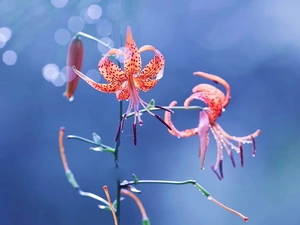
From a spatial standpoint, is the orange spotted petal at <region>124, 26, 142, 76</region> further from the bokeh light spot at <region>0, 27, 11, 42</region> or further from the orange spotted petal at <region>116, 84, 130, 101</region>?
the bokeh light spot at <region>0, 27, 11, 42</region>

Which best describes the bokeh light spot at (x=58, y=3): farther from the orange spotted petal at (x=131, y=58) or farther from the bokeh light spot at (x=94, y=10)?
the orange spotted petal at (x=131, y=58)

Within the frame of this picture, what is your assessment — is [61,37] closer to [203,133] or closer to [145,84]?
[145,84]

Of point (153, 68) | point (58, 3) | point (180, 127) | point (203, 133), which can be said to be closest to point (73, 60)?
point (153, 68)

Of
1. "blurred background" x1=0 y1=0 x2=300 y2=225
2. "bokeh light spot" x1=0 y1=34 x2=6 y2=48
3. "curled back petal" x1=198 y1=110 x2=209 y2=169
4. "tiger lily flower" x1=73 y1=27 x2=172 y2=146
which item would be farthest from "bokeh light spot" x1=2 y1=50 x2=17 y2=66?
"blurred background" x1=0 y1=0 x2=300 y2=225

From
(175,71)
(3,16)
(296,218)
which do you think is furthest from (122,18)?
(296,218)

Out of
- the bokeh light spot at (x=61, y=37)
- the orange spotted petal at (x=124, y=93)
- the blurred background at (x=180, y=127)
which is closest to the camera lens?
the orange spotted petal at (x=124, y=93)

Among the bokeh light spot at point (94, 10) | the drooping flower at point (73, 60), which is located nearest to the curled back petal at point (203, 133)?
the drooping flower at point (73, 60)

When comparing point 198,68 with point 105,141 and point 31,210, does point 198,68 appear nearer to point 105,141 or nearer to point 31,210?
point 105,141
